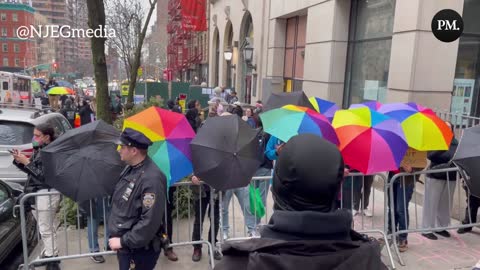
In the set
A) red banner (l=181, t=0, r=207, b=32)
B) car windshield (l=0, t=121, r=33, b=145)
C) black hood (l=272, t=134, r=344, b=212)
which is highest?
red banner (l=181, t=0, r=207, b=32)

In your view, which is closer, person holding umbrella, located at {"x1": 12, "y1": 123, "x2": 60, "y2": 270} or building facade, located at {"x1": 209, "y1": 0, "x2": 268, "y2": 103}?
person holding umbrella, located at {"x1": 12, "y1": 123, "x2": 60, "y2": 270}

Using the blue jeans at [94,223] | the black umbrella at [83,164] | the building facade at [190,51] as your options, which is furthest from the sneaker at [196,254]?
the building facade at [190,51]

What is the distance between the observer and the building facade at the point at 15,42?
90500 mm

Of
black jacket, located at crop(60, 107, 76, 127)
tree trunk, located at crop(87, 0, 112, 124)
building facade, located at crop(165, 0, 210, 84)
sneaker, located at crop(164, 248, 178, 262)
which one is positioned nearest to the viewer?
sneaker, located at crop(164, 248, 178, 262)

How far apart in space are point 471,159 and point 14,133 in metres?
7.28

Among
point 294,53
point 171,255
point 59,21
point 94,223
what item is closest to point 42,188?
point 94,223

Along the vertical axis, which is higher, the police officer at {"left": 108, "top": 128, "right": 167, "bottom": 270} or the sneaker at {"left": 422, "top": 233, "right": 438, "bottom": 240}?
the police officer at {"left": 108, "top": 128, "right": 167, "bottom": 270}

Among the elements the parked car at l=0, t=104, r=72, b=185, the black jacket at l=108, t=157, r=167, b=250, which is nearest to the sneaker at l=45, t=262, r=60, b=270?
the black jacket at l=108, t=157, r=167, b=250

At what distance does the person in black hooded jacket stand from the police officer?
5.47ft

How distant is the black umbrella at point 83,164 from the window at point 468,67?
8426 millimetres

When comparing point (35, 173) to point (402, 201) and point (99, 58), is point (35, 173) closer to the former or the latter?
point (99, 58)

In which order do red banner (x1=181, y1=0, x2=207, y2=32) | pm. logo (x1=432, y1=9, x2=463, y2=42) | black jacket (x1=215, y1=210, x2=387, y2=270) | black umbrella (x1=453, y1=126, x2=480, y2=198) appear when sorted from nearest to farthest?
black jacket (x1=215, y1=210, x2=387, y2=270), black umbrella (x1=453, y1=126, x2=480, y2=198), pm. logo (x1=432, y1=9, x2=463, y2=42), red banner (x1=181, y1=0, x2=207, y2=32)

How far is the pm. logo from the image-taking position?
873cm

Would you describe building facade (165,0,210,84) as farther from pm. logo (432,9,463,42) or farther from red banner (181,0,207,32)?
pm. logo (432,9,463,42)
